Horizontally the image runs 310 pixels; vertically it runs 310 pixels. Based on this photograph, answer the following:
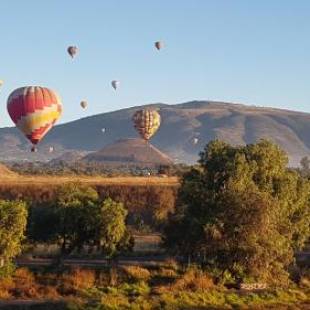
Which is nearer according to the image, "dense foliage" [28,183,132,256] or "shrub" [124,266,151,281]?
"shrub" [124,266,151,281]

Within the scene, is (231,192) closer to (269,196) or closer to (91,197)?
(269,196)

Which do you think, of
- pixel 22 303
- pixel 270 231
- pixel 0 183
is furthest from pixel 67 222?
pixel 0 183

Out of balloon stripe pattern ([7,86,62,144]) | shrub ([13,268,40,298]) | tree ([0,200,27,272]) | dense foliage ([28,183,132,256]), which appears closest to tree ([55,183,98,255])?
dense foliage ([28,183,132,256])

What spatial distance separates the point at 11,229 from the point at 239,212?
19245mm

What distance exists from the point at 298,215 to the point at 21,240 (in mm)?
26087

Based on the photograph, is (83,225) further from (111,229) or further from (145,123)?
(145,123)

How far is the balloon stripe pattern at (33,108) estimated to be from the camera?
9150 cm

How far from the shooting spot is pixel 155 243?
3219 inches

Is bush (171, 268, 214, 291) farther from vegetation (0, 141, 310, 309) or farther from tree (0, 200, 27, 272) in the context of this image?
tree (0, 200, 27, 272)

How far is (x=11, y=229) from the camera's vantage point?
5459 cm

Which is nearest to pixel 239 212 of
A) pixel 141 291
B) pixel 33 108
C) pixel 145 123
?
pixel 141 291

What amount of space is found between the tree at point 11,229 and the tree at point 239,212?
44.0ft

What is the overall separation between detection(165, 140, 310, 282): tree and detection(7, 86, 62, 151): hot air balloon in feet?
122

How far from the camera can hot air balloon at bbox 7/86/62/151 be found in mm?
91500
